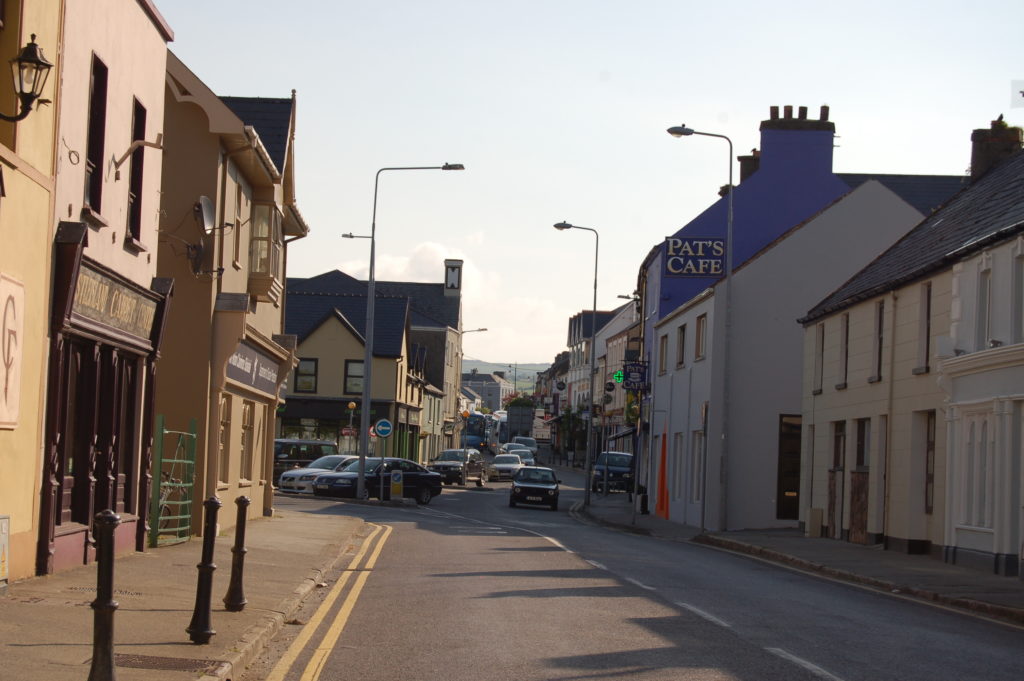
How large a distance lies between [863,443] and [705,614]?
16.9m

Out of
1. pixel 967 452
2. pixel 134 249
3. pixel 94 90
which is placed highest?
pixel 94 90

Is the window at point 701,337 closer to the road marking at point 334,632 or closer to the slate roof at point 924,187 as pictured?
the slate roof at point 924,187

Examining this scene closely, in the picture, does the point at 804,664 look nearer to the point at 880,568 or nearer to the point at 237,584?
the point at 237,584

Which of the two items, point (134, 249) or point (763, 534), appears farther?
point (763, 534)

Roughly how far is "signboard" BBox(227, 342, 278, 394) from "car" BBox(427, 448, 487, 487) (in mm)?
31599

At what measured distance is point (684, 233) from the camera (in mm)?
47000

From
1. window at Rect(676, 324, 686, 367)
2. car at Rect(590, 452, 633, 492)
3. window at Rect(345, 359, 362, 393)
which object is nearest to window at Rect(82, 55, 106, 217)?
window at Rect(676, 324, 686, 367)

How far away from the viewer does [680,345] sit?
42.9 metres

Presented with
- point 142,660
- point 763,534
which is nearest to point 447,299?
point 763,534

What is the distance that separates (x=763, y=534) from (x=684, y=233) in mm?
17931

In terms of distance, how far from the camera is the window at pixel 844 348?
3005cm

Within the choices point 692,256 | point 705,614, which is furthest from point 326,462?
point 705,614

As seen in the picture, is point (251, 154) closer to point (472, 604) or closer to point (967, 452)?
point (472, 604)

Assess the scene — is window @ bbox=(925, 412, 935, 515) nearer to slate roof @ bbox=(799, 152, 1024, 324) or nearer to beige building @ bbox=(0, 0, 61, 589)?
slate roof @ bbox=(799, 152, 1024, 324)
